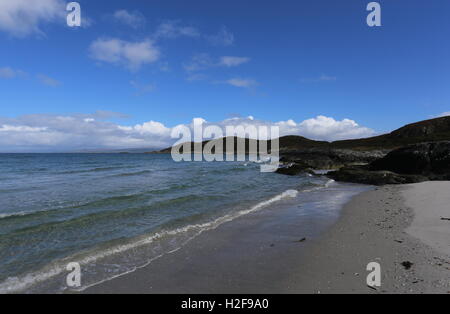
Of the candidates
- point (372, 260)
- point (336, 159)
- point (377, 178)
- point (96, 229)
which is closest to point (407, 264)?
point (372, 260)

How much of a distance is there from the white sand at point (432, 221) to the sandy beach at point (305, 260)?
3cm

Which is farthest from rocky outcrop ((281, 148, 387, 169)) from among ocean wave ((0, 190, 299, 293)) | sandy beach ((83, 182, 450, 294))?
ocean wave ((0, 190, 299, 293))

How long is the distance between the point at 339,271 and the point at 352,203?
34.0 ft

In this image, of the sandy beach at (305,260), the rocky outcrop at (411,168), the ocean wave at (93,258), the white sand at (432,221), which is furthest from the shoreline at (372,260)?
the rocky outcrop at (411,168)

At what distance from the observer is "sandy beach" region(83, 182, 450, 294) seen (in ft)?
18.0

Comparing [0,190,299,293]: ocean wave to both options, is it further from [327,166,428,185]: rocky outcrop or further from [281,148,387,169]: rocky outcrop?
[281,148,387,169]: rocky outcrop

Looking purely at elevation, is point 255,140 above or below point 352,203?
above

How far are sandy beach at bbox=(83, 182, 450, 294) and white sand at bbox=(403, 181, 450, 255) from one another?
0.03 metres

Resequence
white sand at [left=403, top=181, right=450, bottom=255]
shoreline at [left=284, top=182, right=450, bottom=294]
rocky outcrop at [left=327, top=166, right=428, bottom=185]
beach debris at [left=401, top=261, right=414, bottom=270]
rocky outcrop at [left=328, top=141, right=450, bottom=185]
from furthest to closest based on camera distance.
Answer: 1. rocky outcrop at [left=328, top=141, right=450, bottom=185]
2. rocky outcrop at [left=327, top=166, right=428, bottom=185]
3. white sand at [left=403, top=181, right=450, bottom=255]
4. beach debris at [left=401, top=261, right=414, bottom=270]
5. shoreline at [left=284, top=182, right=450, bottom=294]

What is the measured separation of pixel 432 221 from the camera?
31.7 ft

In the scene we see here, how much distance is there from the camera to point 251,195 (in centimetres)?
1905

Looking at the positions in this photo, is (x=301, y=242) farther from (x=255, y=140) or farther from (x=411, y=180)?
(x=255, y=140)

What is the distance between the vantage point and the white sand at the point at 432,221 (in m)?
7.51

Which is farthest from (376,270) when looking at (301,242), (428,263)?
(301,242)
